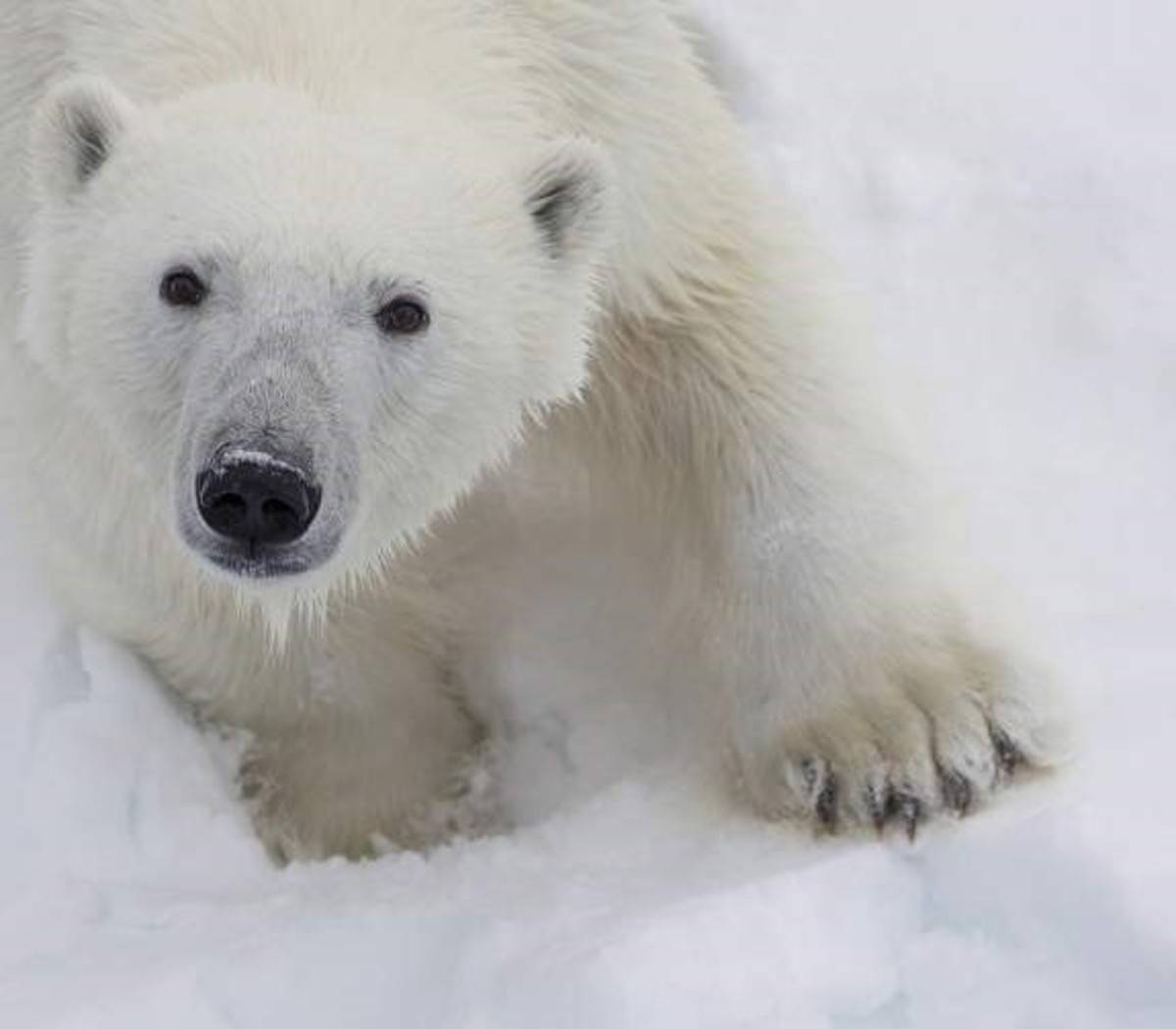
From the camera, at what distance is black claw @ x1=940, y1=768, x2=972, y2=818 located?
120 inches

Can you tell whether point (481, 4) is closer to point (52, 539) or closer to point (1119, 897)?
point (52, 539)

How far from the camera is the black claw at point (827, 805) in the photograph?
10.2 ft

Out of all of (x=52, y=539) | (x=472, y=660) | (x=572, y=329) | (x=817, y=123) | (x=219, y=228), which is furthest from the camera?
(x=817, y=123)

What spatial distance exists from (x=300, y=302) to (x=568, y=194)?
0.37 m

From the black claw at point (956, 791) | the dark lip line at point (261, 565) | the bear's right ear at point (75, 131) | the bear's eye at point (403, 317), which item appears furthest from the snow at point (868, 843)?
the bear's right ear at point (75, 131)

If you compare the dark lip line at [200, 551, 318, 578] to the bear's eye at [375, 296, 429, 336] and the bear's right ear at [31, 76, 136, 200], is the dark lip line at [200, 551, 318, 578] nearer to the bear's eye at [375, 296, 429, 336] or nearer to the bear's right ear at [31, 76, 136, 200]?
the bear's eye at [375, 296, 429, 336]

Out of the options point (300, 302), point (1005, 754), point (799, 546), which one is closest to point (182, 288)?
point (300, 302)

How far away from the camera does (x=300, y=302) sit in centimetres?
259

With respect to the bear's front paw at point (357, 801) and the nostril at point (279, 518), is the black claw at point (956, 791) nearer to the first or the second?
the bear's front paw at point (357, 801)

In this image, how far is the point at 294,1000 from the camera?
2717 millimetres

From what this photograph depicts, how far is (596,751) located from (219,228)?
1048 millimetres

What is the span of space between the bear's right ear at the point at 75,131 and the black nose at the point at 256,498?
45 cm

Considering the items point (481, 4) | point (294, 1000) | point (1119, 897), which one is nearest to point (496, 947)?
point (294, 1000)

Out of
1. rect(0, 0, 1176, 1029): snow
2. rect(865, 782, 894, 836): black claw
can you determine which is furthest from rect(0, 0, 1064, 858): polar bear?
rect(0, 0, 1176, 1029): snow
